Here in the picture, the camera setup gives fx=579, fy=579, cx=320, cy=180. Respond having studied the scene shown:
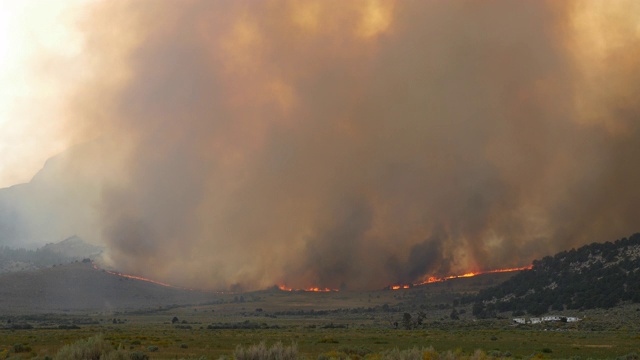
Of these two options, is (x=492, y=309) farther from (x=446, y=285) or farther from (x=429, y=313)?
(x=446, y=285)

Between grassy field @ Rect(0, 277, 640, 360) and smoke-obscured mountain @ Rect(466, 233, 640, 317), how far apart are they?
563 cm

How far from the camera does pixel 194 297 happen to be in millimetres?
182625

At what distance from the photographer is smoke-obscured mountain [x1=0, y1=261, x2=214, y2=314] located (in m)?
154

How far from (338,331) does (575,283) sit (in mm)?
68961

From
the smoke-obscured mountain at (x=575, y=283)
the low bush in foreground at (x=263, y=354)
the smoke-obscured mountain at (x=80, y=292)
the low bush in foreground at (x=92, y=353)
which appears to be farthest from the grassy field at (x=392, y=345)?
the smoke-obscured mountain at (x=80, y=292)

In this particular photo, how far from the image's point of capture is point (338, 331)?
74.6 meters

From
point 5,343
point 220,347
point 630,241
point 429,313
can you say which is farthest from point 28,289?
point 630,241

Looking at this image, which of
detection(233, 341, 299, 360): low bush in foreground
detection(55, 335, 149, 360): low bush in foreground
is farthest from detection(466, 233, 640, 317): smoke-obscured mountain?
detection(55, 335, 149, 360): low bush in foreground

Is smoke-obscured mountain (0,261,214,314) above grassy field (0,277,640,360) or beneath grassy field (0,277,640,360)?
above

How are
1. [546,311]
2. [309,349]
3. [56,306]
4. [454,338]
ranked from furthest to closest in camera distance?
1. [56,306]
2. [546,311]
3. [454,338]
4. [309,349]

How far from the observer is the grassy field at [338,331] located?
45219mm

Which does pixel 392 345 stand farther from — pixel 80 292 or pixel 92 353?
pixel 80 292

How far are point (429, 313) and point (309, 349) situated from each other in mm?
84930

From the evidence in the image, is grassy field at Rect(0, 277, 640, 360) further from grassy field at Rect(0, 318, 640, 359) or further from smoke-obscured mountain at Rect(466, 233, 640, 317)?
smoke-obscured mountain at Rect(466, 233, 640, 317)
